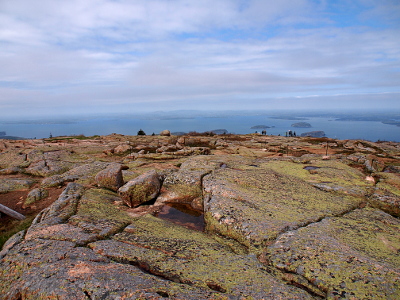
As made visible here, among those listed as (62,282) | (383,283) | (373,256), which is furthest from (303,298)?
(62,282)

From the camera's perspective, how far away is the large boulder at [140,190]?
1254cm

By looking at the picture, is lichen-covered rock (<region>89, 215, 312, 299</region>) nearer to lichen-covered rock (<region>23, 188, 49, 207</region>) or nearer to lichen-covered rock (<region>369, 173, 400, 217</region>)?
lichen-covered rock (<region>369, 173, 400, 217</region>)

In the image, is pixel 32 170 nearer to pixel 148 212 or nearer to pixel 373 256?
pixel 148 212

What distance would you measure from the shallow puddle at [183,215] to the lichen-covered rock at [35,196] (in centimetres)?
947

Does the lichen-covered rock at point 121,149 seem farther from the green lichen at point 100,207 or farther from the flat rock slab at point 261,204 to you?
the flat rock slab at point 261,204

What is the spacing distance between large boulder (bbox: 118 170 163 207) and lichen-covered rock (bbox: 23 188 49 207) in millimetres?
7129

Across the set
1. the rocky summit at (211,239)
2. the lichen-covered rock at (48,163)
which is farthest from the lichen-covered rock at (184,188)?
the lichen-covered rock at (48,163)

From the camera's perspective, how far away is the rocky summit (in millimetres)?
5270

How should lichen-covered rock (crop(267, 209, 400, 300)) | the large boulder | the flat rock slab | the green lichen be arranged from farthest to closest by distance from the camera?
the large boulder
the green lichen
the flat rock slab
lichen-covered rock (crop(267, 209, 400, 300))

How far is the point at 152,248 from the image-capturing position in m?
7.18

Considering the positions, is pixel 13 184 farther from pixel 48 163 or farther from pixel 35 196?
pixel 48 163

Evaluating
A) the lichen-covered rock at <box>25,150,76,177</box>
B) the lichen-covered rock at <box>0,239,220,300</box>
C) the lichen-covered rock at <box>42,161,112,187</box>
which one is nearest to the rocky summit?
the lichen-covered rock at <box>0,239,220,300</box>

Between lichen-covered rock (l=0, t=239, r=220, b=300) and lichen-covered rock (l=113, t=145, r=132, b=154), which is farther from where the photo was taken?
lichen-covered rock (l=113, t=145, r=132, b=154)

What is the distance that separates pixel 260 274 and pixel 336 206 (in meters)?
6.96
